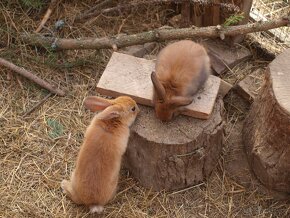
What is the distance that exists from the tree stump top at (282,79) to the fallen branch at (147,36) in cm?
52

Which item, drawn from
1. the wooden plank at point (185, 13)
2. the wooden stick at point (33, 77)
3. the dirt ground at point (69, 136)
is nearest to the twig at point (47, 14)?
the dirt ground at point (69, 136)

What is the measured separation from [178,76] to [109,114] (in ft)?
1.85

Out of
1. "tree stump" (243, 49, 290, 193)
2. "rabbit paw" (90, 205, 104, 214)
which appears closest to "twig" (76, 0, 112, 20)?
"tree stump" (243, 49, 290, 193)

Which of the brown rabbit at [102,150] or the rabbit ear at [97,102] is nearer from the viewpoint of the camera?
the brown rabbit at [102,150]

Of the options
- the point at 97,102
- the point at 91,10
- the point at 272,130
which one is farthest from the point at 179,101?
the point at 91,10

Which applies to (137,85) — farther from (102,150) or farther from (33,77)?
(33,77)

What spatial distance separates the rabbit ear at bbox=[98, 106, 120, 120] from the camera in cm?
340

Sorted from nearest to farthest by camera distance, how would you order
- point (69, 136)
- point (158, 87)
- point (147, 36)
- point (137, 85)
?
point (158, 87) < point (137, 85) < point (69, 136) < point (147, 36)

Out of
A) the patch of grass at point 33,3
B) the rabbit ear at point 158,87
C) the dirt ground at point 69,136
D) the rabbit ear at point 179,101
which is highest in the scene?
the rabbit ear at point 158,87

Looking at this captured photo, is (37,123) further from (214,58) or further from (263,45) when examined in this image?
(263,45)

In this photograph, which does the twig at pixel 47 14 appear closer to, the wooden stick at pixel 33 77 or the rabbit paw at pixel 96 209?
the wooden stick at pixel 33 77

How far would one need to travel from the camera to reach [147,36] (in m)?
4.36

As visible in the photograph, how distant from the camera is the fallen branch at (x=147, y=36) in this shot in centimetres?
420

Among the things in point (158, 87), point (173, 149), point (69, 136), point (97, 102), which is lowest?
point (69, 136)
